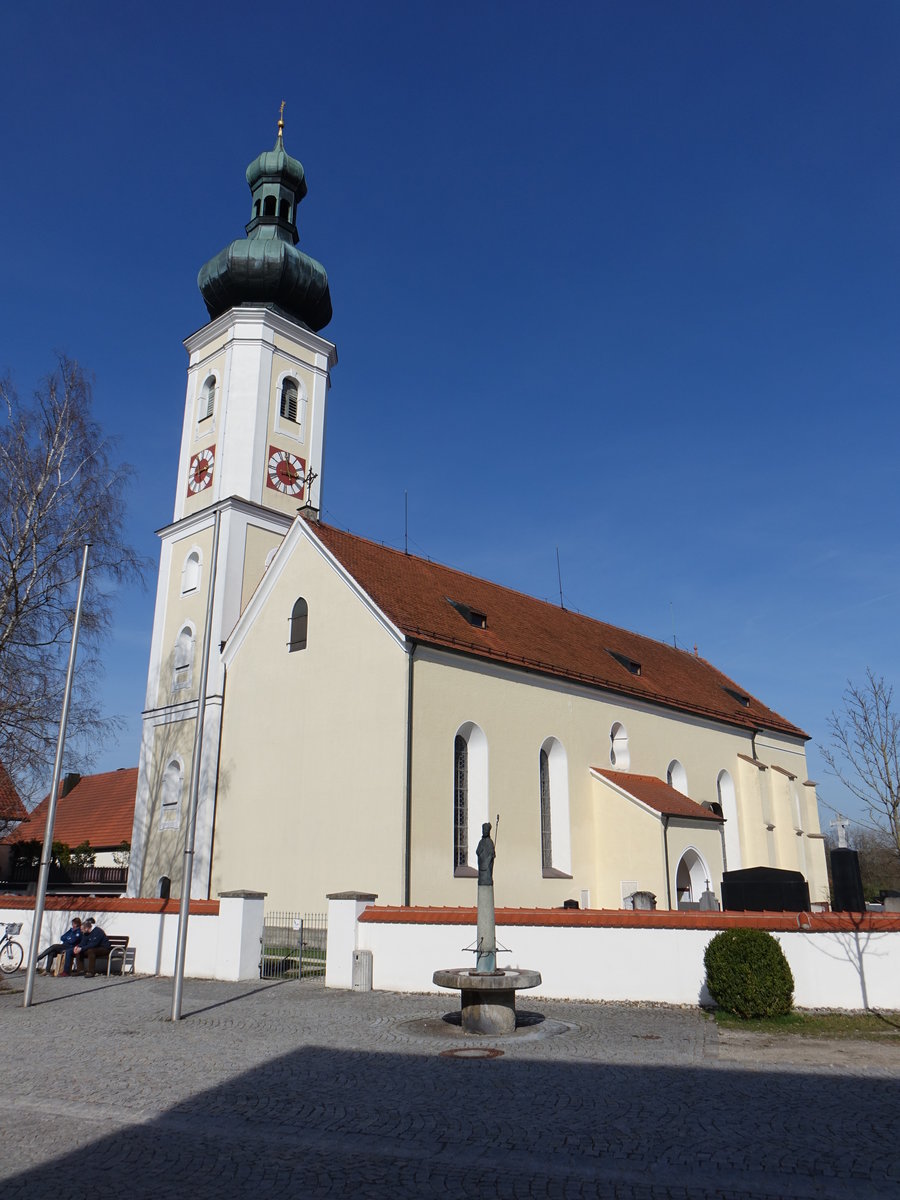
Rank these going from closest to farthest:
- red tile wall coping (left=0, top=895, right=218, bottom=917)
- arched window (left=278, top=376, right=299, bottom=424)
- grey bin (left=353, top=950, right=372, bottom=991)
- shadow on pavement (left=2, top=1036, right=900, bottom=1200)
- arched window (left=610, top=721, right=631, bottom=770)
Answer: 1. shadow on pavement (left=2, top=1036, right=900, bottom=1200)
2. grey bin (left=353, top=950, right=372, bottom=991)
3. red tile wall coping (left=0, top=895, right=218, bottom=917)
4. arched window (left=610, top=721, right=631, bottom=770)
5. arched window (left=278, top=376, right=299, bottom=424)

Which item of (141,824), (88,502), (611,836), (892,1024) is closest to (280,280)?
(88,502)

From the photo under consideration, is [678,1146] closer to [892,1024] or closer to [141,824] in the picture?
[892,1024]

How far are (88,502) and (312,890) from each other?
922 cm

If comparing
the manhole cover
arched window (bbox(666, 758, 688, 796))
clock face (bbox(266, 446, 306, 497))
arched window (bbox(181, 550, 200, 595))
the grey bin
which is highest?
clock face (bbox(266, 446, 306, 497))

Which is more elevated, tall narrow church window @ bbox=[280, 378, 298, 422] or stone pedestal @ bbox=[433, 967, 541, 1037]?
tall narrow church window @ bbox=[280, 378, 298, 422]

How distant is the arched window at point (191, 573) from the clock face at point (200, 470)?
1914 millimetres

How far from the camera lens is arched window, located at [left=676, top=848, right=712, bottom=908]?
2361 cm

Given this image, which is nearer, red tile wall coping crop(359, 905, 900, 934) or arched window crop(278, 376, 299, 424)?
red tile wall coping crop(359, 905, 900, 934)

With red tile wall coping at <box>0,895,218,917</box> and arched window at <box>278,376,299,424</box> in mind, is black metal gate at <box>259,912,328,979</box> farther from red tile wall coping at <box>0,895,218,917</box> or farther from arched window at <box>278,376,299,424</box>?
arched window at <box>278,376,299,424</box>

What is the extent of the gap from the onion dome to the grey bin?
20.0 meters

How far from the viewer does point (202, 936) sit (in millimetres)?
16031

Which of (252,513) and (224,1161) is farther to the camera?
(252,513)

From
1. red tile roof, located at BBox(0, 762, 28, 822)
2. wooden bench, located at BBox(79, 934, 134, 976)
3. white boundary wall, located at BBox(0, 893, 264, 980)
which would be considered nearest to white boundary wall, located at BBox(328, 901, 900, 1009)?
white boundary wall, located at BBox(0, 893, 264, 980)

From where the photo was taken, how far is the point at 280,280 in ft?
90.0
